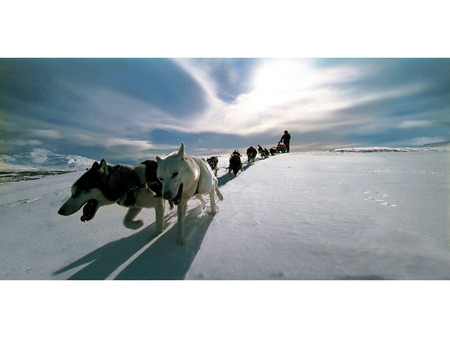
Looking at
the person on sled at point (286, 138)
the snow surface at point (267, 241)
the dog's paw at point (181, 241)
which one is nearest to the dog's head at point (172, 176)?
the dog's paw at point (181, 241)

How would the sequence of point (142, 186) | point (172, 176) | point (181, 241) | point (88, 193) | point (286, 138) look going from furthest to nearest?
1. point (286, 138)
2. point (142, 186)
3. point (88, 193)
4. point (181, 241)
5. point (172, 176)

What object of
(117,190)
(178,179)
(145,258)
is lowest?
(145,258)

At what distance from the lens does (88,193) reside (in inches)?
94.2

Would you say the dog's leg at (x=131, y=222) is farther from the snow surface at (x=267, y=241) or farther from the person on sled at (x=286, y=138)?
the person on sled at (x=286, y=138)

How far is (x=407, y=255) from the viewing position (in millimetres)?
1694

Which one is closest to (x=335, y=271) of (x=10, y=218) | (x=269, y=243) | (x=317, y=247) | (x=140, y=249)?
(x=317, y=247)

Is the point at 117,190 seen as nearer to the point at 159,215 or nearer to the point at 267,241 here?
the point at 159,215

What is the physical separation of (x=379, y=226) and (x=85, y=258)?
4.75 metres

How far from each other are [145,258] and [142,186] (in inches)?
49.5

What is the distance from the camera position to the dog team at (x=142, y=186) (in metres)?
2.16

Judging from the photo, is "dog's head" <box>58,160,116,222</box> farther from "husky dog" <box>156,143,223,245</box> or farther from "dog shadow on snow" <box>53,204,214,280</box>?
"husky dog" <box>156,143,223,245</box>

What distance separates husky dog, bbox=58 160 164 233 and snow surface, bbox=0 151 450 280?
0.64 m

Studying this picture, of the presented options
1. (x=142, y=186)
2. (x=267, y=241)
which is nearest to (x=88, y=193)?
(x=142, y=186)

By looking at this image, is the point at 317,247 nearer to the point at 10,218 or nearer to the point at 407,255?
the point at 407,255
